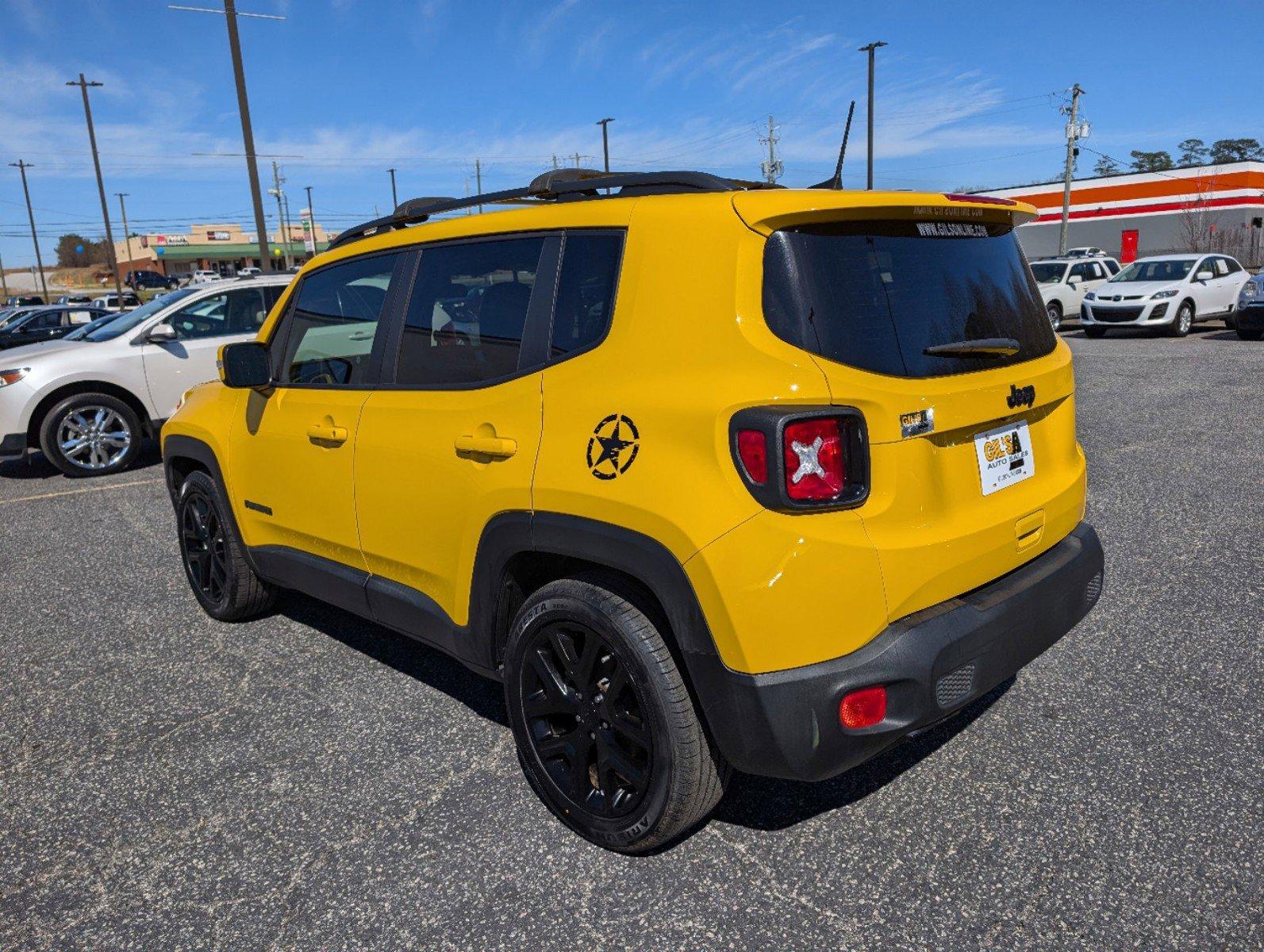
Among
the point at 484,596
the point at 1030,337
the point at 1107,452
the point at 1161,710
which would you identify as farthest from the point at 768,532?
the point at 1107,452

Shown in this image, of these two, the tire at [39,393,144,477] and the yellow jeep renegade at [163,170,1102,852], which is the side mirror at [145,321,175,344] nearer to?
the tire at [39,393,144,477]

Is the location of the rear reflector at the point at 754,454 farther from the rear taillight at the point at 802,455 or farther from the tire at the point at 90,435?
the tire at the point at 90,435

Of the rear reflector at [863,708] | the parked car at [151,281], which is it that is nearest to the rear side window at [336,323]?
the rear reflector at [863,708]

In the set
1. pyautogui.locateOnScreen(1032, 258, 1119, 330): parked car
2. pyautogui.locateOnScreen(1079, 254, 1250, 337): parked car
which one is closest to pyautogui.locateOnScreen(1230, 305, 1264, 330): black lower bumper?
pyautogui.locateOnScreen(1079, 254, 1250, 337): parked car

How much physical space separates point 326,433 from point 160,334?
21.2ft

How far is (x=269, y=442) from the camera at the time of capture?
3.69 m

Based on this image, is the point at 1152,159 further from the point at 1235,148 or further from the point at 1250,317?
the point at 1250,317

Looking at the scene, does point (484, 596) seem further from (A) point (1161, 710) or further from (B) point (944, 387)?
(A) point (1161, 710)

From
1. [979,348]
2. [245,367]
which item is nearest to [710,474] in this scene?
[979,348]

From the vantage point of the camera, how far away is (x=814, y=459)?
2086mm

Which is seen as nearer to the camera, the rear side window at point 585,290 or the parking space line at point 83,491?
the rear side window at point 585,290

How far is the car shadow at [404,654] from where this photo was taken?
11.6 ft

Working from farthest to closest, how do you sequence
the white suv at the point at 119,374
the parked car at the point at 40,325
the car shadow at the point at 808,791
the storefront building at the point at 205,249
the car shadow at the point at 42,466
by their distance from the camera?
the storefront building at the point at 205,249
the parked car at the point at 40,325
the car shadow at the point at 42,466
the white suv at the point at 119,374
the car shadow at the point at 808,791

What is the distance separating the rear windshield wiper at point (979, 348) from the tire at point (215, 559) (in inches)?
125
